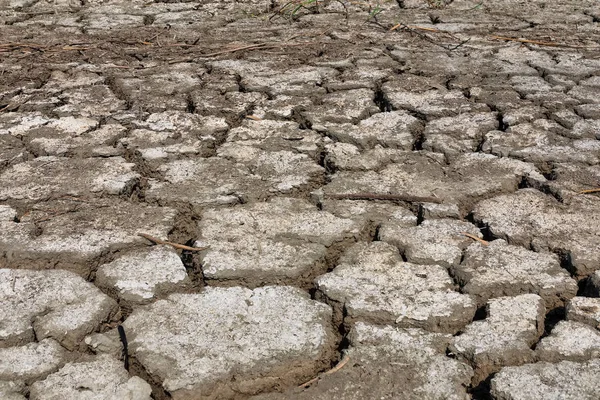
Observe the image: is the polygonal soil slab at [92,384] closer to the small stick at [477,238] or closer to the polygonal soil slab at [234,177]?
the polygonal soil slab at [234,177]

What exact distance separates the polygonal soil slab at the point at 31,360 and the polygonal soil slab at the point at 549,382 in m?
0.86

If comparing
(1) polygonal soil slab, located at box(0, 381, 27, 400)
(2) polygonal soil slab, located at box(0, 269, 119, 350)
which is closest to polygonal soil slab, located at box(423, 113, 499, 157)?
(2) polygonal soil slab, located at box(0, 269, 119, 350)

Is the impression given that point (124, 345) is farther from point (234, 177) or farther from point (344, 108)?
point (344, 108)

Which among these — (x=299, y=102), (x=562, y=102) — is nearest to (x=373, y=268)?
(x=299, y=102)

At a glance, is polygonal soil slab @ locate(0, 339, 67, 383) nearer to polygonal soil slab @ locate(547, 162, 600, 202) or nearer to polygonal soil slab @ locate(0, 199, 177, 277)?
polygonal soil slab @ locate(0, 199, 177, 277)

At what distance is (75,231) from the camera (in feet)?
7.02

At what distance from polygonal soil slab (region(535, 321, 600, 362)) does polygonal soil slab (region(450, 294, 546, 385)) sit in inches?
1.1

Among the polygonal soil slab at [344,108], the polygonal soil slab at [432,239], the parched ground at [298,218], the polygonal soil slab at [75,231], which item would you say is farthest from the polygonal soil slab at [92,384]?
the polygonal soil slab at [344,108]

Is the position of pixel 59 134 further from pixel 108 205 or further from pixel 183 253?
pixel 183 253

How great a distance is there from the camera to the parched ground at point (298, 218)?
1.67m

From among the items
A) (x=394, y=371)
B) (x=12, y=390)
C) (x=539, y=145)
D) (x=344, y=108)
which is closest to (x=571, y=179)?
(x=539, y=145)

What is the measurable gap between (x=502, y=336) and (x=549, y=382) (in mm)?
160

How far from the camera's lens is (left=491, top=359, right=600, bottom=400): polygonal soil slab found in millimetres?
1570

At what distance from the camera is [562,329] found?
5.76 feet
